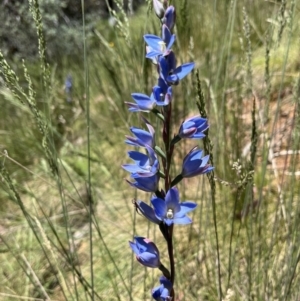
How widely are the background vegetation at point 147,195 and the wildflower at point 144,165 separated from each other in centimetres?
17

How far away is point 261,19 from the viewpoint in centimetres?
308

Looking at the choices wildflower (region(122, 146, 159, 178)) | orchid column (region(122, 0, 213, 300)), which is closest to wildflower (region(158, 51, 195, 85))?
orchid column (region(122, 0, 213, 300))

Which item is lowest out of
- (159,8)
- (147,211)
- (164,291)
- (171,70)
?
(164,291)

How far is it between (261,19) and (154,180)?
2.53m

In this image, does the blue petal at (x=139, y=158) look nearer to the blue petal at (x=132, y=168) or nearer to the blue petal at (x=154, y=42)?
the blue petal at (x=132, y=168)

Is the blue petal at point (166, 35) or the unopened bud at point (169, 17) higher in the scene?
the unopened bud at point (169, 17)

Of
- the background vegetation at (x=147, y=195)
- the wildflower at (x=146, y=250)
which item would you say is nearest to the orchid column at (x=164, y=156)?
the wildflower at (x=146, y=250)

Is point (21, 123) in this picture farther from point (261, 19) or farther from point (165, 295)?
point (165, 295)

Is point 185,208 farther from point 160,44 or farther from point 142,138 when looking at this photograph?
point 160,44

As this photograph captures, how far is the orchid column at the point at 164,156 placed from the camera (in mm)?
763

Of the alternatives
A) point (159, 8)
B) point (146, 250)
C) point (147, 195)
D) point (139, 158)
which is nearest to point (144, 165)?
point (139, 158)

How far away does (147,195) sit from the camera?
214cm

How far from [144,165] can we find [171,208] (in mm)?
83

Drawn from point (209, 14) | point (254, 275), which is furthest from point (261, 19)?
point (254, 275)
